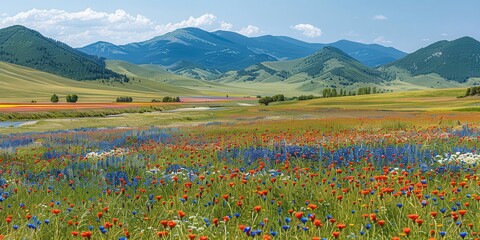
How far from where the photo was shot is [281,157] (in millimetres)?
12875

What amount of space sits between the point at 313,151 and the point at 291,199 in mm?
5601

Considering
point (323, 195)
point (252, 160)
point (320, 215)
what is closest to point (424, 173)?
point (323, 195)

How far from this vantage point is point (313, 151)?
42.8 ft

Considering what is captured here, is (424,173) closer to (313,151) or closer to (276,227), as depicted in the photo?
(313,151)

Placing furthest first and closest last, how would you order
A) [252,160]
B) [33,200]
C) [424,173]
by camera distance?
1. [252,160]
2. [424,173]
3. [33,200]

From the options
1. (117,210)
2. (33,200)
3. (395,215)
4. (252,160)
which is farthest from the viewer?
(252,160)

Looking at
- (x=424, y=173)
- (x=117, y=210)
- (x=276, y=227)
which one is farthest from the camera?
(x=424, y=173)

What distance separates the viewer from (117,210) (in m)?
7.43

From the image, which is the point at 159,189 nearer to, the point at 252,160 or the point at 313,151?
the point at 252,160

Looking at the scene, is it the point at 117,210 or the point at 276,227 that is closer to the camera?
the point at 276,227

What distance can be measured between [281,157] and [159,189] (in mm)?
4770

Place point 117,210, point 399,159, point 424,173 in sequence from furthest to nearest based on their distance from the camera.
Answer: point 399,159, point 424,173, point 117,210

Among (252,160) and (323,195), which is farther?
(252,160)

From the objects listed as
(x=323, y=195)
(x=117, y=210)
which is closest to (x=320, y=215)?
(x=323, y=195)
